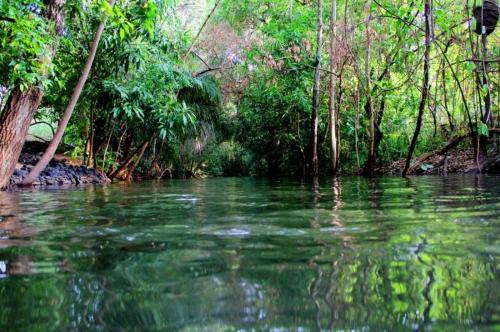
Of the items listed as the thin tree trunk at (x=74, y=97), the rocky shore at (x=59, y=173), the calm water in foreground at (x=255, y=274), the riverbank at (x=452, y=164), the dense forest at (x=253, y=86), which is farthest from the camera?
the riverbank at (x=452, y=164)

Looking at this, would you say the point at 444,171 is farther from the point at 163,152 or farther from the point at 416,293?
the point at 416,293

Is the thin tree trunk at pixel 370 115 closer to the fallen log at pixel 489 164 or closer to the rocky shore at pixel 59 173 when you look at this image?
the fallen log at pixel 489 164

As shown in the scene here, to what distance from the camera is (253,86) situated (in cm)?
1316

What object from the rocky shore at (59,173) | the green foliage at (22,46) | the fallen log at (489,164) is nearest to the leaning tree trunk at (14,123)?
the green foliage at (22,46)

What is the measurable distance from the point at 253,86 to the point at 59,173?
20.2ft

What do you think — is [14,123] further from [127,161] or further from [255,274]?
[255,274]

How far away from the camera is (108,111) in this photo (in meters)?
9.52

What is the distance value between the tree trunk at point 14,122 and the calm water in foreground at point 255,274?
3807 mm

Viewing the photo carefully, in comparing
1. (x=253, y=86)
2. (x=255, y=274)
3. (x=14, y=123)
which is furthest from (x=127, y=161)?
(x=255, y=274)

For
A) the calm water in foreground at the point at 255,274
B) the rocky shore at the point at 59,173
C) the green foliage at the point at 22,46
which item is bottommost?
the calm water in foreground at the point at 255,274

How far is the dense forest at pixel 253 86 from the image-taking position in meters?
6.21

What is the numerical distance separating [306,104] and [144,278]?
34.5 feet

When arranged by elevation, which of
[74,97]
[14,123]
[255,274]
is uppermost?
[74,97]

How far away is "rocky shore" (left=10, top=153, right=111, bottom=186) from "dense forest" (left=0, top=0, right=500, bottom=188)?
537 mm
